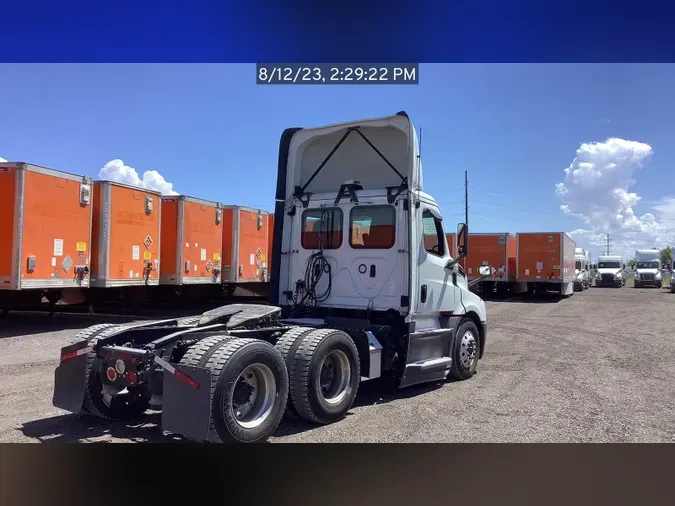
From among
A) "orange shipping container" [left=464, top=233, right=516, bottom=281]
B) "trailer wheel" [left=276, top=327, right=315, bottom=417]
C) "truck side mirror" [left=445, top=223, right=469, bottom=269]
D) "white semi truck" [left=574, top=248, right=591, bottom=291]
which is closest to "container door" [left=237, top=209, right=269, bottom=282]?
"truck side mirror" [left=445, top=223, right=469, bottom=269]

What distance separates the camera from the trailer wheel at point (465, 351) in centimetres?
771

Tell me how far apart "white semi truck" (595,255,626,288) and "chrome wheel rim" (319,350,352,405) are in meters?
38.1

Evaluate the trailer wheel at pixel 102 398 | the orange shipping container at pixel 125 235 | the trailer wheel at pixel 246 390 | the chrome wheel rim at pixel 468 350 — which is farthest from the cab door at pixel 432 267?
the orange shipping container at pixel 125 235

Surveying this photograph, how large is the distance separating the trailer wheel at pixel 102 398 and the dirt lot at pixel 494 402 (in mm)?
162

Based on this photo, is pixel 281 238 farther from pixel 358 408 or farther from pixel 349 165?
pixel 358 408

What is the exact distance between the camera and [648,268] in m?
38.7

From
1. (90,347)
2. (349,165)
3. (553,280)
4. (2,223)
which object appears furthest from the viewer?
(553,280)

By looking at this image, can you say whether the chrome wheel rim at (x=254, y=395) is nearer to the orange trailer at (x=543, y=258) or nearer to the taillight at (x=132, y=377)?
the taillight at (x=132, y=377)

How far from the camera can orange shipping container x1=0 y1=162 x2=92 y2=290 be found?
34.8ft

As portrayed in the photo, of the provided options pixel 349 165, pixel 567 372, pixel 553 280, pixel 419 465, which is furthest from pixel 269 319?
pixel 553 280

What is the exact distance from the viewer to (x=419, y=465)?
4938 millimetres

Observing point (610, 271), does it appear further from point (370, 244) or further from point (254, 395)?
point (254, 395)

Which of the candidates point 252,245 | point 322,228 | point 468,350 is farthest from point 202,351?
point 252,245

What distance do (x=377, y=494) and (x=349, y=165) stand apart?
4506 millimetres
